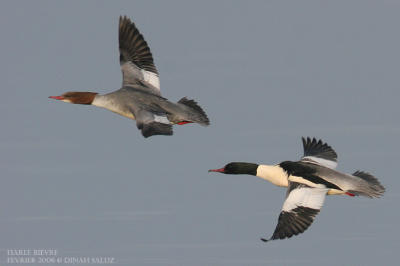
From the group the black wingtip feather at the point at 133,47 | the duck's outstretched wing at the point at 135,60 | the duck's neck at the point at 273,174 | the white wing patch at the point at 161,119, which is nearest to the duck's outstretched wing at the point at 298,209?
the duck's neck at the point at 273,174

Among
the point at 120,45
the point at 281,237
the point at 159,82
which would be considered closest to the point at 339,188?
the point at 281,237

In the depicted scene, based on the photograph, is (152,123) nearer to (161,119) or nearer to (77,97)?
(161,119)

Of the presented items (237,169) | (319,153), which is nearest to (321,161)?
(319,153)

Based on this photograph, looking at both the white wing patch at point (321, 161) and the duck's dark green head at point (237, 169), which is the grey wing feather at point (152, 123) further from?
the white wing patch at point (321, 161)

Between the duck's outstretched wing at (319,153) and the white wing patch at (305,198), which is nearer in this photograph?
the white wing patch at (305,198)

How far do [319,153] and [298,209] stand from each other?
6.20 feet

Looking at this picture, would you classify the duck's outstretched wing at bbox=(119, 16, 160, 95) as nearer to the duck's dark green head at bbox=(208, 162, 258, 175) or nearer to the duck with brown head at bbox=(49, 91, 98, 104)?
the duck with brown head at bbox=(49, 91, 98, 104)

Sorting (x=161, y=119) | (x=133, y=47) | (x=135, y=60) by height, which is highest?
(x=133, y=47)

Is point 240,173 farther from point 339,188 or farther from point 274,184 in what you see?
point 339,188

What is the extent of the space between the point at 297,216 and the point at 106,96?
3.81 m

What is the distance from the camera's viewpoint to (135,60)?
14023 millimetres

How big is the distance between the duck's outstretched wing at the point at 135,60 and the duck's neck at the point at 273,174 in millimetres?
2382

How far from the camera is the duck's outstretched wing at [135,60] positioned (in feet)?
45.1

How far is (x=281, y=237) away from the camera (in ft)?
36.1
